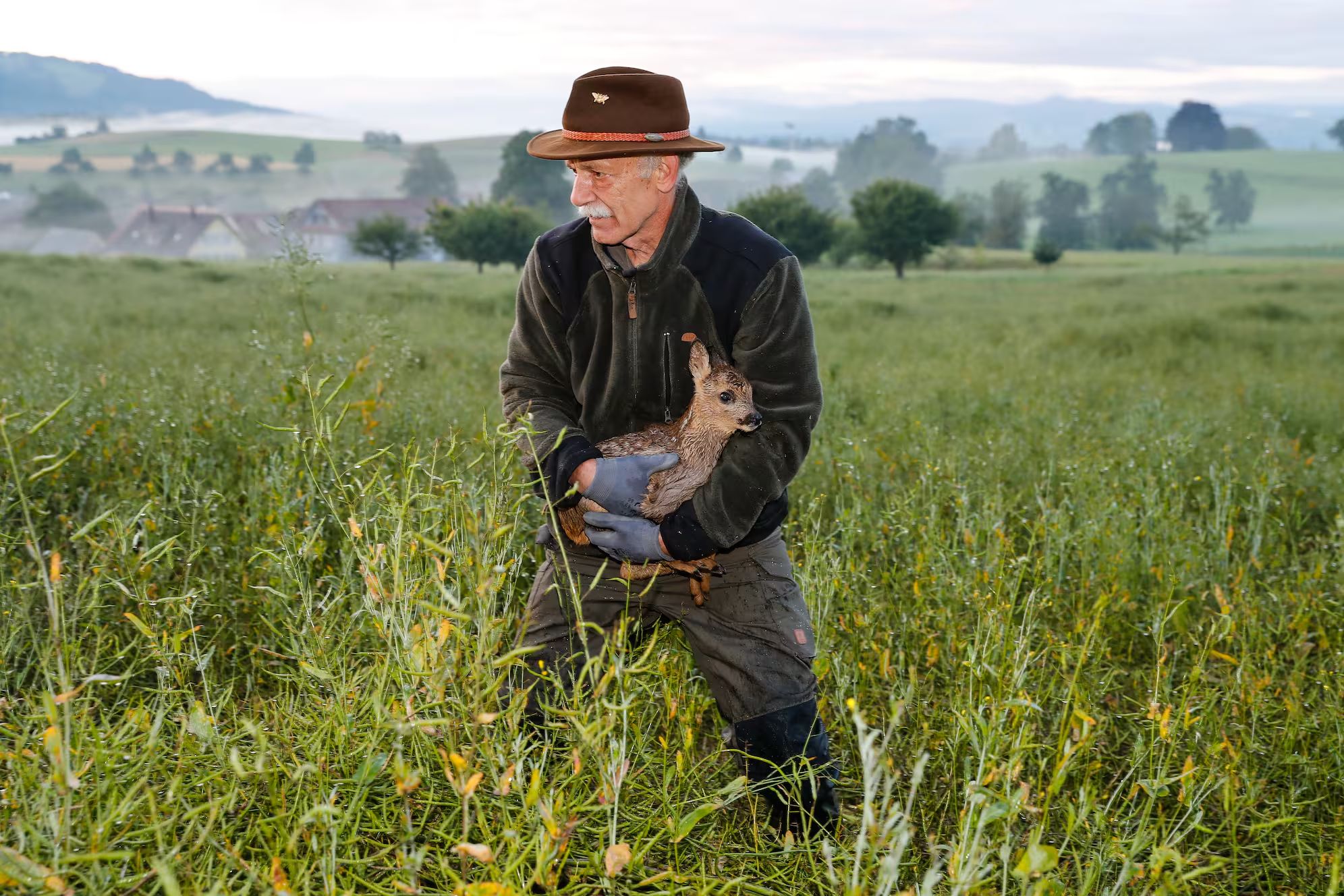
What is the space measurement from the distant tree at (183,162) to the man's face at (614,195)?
15779 centimetres

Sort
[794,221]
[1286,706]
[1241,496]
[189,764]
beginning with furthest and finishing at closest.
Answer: [794,221] < [1241,496] < [1286,706] < [189,764]

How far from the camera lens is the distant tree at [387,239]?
72750 mm

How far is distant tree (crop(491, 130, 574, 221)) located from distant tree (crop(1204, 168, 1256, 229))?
8663cm

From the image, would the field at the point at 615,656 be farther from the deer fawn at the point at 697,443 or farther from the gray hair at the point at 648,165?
the gray hair at the point at 648,165

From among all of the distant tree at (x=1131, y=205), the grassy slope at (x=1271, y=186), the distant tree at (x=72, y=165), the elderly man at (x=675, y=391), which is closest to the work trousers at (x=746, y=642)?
the elderly man at (x=675, y=391)

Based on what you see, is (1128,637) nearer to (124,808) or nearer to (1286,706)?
(1286,706)

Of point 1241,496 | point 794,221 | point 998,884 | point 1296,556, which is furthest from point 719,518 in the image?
point 794,221

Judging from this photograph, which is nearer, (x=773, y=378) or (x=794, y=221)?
(x=773, y=378)

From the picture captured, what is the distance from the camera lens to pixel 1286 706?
3260 millimetres

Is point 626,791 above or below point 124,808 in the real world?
below

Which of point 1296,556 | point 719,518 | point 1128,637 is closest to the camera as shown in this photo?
point 719,518

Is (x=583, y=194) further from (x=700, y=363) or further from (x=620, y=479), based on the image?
(x=620, y=479)

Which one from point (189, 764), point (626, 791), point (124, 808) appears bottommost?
point (626, 791)

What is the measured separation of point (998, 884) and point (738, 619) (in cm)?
99
